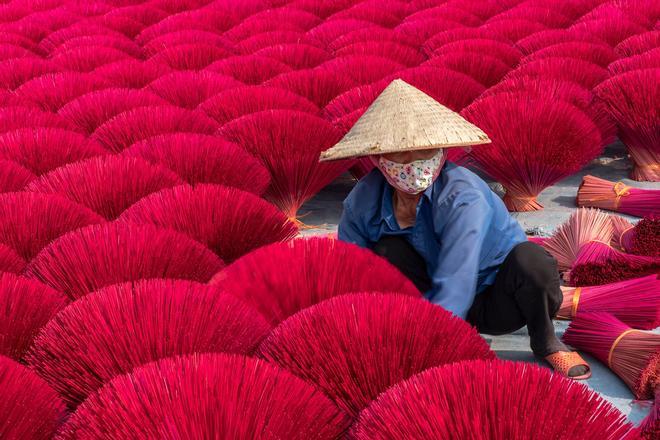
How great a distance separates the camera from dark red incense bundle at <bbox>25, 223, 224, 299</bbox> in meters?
1.43

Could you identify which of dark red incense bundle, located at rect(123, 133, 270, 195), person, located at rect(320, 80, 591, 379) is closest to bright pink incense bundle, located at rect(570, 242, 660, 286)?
person, located at rect(320, 80, 591, 379)

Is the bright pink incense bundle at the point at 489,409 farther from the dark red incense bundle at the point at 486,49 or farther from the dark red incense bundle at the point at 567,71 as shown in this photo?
the dark red incense bundle at the point at 486,49

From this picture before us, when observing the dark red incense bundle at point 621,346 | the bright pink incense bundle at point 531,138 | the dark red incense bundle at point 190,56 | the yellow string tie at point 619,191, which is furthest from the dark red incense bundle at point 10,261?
the dark red incense bundle at point 190,56

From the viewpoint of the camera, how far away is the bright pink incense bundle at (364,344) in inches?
43.5

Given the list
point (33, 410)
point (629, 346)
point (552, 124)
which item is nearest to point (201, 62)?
point (552, 124)

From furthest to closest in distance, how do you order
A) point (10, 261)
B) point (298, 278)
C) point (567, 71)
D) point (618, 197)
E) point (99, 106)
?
1. point (567, 71)
2. point (99, 106)
3. point (618, 197)
4. point (10, 261)
5. point (298, 278)

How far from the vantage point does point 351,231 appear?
5.77 ft

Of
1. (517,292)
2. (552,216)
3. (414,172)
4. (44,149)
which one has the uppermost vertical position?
(414,172)

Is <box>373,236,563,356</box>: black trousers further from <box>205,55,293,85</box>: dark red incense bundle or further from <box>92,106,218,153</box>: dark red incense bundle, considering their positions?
<box>205,55,293,85</box>: dark red incense bundle

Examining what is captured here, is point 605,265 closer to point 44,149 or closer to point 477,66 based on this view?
point 477,66

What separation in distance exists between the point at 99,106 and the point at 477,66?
1.16 meters

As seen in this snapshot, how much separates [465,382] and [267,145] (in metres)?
1.41

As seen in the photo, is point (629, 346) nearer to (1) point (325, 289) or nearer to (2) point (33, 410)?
(1) point (325, 289)

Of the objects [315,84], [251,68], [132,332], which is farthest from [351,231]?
[251,68]
